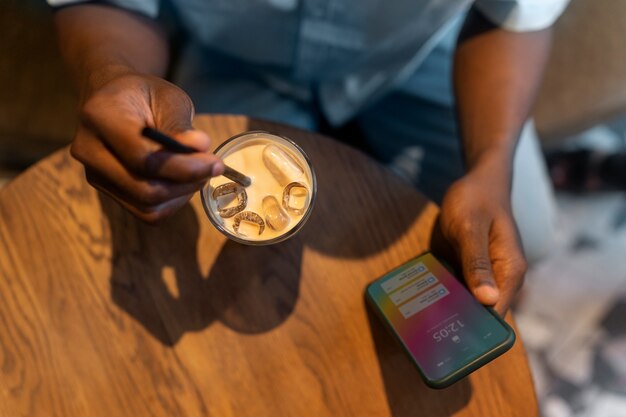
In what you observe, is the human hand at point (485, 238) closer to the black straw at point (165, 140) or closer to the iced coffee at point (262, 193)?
the iced coffee at point (262, 193)

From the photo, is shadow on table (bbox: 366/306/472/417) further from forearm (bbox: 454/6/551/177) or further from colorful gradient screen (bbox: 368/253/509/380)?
forearm (bbox: 454/6/551/177)

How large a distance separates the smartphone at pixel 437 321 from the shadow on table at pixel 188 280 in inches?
5.2

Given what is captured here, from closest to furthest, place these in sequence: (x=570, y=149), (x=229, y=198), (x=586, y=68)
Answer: (x=229, y=198), (x=586, y=68), (x=570, y=149)

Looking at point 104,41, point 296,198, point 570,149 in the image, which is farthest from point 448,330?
point 570,149

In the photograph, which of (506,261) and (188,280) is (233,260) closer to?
(188,280)

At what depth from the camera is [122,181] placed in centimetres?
57

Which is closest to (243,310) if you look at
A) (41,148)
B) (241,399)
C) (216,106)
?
(241,399)

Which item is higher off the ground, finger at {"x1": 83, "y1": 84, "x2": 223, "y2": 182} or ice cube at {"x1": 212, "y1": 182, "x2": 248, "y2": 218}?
finger at {"x1": 83, "y1": 84, "x2": 223, "y2": 182}

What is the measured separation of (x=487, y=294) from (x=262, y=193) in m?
0.31

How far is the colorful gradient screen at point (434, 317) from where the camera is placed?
0.65 meters

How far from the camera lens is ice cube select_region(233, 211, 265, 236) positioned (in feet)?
2.15

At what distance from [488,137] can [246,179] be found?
0.42m

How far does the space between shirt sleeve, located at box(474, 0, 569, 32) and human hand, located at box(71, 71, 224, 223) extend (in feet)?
1.69

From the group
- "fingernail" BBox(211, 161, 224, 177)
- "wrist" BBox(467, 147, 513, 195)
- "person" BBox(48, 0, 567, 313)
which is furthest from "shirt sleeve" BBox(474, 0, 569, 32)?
"fingernail" BBox(211, 161, 224, 177)
